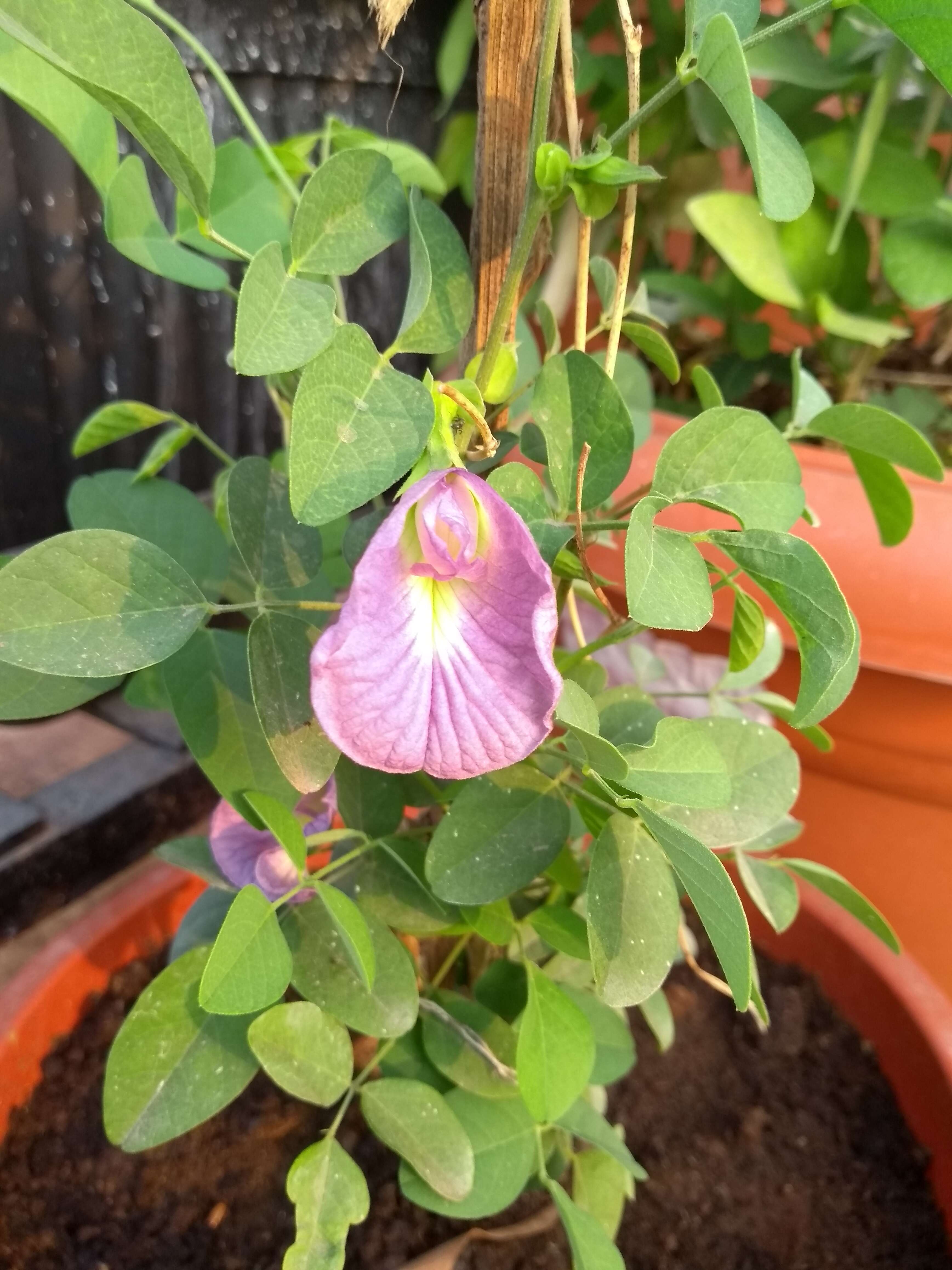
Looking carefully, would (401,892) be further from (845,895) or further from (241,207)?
(241,207)

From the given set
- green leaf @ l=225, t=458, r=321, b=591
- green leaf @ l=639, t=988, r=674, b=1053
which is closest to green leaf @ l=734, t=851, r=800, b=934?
green leaf @ l=639, t=988, r=674, b=1053

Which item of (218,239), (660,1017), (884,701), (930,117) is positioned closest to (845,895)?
(660,1017)

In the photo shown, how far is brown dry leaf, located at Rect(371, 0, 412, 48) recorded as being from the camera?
1.17ft

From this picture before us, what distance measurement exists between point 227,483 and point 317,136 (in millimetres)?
315

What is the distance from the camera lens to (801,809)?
99cm

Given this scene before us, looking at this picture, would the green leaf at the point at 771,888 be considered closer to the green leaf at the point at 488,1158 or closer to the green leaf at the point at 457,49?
the green leaf at the point at 488,1158

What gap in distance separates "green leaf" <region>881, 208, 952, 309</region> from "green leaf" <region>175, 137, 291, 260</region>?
644 millimetres

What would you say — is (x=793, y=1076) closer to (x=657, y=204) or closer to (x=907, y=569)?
(x=907, y=569)

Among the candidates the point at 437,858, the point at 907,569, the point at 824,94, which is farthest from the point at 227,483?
the point at 824,94

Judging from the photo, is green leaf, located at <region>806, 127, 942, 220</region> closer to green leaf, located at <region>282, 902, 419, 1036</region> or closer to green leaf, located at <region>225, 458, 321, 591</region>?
green leaf, located at <region>225, 458, 321, 591</region>

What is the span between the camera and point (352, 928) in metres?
0.40

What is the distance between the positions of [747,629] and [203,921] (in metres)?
0.37

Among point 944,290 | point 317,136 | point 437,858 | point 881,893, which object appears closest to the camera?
point 437,858

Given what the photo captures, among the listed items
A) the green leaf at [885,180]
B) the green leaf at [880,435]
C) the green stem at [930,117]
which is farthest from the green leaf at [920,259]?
the green leaf at [880,435]
